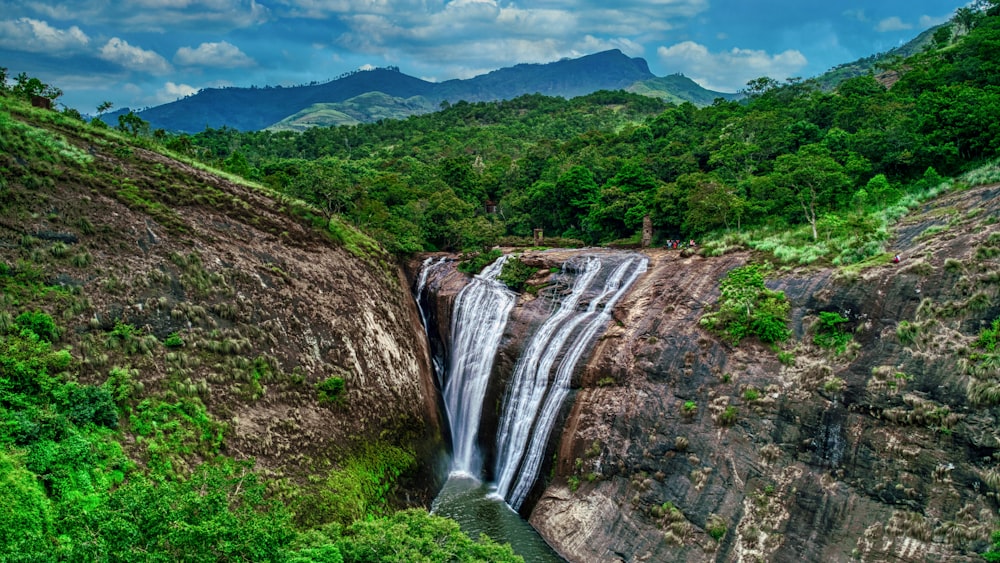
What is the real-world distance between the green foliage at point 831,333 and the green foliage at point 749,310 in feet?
3.68

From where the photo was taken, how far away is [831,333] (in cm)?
1983

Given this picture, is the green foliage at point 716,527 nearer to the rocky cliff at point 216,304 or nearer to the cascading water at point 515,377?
the cascading water at point 515,377

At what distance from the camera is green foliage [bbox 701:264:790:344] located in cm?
2119

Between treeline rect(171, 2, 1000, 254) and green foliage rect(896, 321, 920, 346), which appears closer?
green foliage rect(896, 321, 920, 346)

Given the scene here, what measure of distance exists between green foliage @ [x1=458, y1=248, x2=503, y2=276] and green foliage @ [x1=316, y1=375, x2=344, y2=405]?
43.3 feet

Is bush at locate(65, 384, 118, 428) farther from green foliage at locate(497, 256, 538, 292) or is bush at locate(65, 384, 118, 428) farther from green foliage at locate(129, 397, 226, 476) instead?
green foliage at locate(497, 256, 538, 292)

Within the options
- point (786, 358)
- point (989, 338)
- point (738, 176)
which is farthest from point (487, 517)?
point (738, 176)

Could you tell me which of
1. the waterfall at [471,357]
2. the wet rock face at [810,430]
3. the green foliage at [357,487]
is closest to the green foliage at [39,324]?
the green foliage at [357,487]

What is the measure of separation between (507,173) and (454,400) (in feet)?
121

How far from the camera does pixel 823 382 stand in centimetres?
1869

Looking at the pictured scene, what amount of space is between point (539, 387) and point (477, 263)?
38.4 ft

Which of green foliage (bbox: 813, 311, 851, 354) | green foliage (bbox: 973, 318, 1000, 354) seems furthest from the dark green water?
green foliage (bbox: 973, 318, 1000, 354)

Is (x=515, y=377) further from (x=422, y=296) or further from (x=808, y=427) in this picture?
(x=808, y=427)

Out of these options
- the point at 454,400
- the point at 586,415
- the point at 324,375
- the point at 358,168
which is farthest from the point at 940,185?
the point at 358,168
